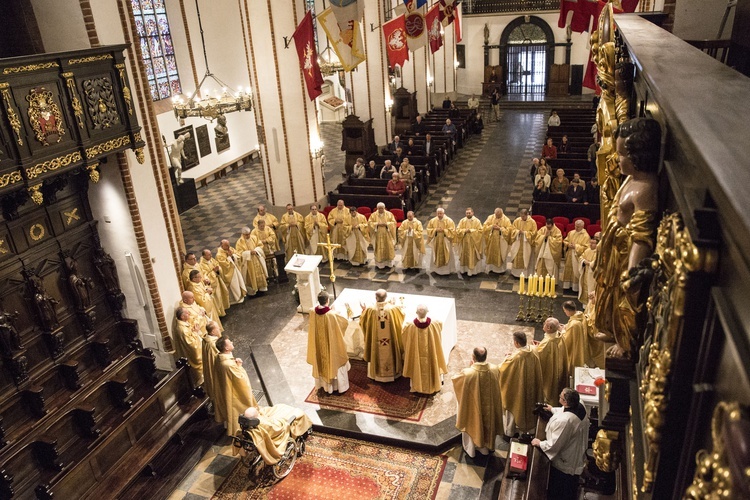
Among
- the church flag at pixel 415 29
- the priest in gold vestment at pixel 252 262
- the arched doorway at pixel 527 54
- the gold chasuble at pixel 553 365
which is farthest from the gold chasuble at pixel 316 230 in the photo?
the arched doorway at pixel 527 54

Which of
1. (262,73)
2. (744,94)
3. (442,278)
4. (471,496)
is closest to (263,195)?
(262,73)

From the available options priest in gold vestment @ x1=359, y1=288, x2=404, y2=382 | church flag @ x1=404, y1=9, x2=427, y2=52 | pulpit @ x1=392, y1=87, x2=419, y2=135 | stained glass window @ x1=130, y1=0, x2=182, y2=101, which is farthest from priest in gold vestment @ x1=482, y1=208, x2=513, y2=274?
pulpit @ x1=392, y1=87, x2=419, y2=135

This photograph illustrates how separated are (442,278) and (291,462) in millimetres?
5904

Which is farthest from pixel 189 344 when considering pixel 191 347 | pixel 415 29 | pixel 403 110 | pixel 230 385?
pixel 403 110

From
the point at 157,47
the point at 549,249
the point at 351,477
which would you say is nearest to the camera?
the point at 351,477

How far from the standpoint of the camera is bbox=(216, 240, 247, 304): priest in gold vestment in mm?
11445

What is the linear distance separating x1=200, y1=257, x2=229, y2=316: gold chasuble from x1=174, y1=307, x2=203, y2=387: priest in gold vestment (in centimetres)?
191

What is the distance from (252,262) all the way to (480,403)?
650 centimetres

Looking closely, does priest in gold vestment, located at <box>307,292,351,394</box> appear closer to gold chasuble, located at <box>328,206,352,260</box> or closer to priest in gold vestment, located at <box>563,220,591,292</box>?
gold chasuble, located at <box>328,206,352,260</box>

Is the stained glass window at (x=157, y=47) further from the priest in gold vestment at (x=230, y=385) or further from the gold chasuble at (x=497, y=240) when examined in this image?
the priest in gold vestment at (x=230, y=385)

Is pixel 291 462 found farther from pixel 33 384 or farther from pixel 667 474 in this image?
pixel 667 474

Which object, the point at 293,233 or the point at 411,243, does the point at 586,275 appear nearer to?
the point at 411,243

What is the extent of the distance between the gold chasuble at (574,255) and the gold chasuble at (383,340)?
13.3 feet

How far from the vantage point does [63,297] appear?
27.8 ft
